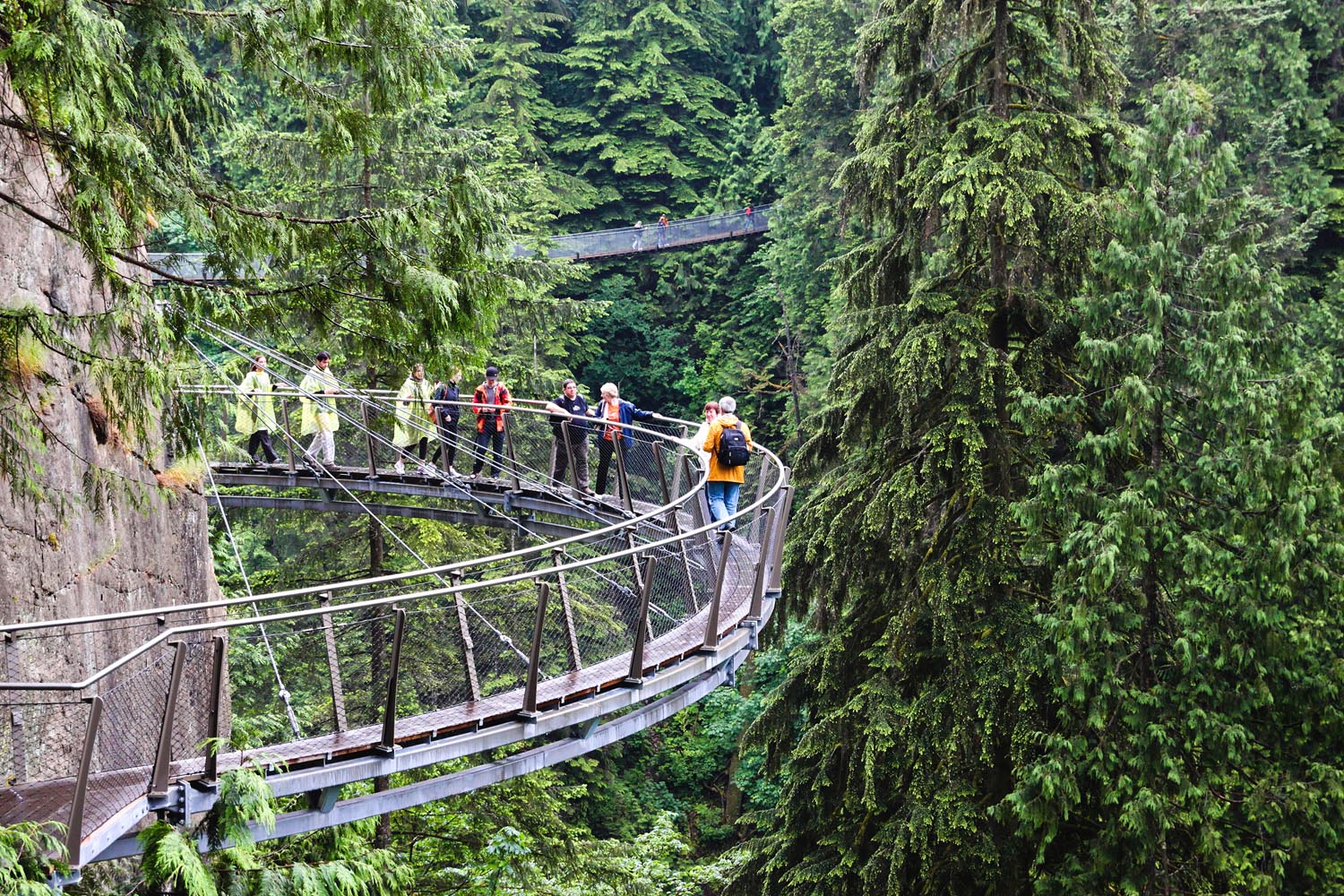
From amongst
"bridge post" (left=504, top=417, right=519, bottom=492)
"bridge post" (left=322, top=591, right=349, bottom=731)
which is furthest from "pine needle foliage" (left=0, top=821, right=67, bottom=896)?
"bridge post" (left=504, top=417, right=519, bottom=492)

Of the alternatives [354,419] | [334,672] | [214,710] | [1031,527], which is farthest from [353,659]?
[1031,527]

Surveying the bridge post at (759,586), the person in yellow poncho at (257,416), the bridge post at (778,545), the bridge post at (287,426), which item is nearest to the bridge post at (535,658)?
the bridge post at (759,586)

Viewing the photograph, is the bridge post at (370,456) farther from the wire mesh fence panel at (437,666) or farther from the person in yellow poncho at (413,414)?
the wire mesh fence panel at (437,666)

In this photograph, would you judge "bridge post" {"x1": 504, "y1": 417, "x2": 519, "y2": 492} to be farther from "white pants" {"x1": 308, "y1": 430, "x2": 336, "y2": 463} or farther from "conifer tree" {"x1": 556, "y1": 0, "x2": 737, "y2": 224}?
"conifer tree" {"x1": 556, "y1": 0, "x2": 737, "y2": 224}

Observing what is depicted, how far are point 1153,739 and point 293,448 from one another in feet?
31.3

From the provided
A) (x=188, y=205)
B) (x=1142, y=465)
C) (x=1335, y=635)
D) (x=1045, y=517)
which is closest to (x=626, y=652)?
(x=188, y=205)

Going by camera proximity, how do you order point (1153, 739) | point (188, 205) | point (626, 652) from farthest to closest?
A: point (1153, 739) → point (626, 652) → point (188, 205)

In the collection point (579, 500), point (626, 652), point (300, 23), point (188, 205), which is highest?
point (300, 23)

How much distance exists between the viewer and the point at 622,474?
14.4 meters

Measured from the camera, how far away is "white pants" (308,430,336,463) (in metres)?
15.8

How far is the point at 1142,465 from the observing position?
547 inches

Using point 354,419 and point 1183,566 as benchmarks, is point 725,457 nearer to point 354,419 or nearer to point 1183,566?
point 354,419

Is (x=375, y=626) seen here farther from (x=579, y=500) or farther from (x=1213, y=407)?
(x=1213, y=407)

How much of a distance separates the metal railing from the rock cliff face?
0.03 metres
